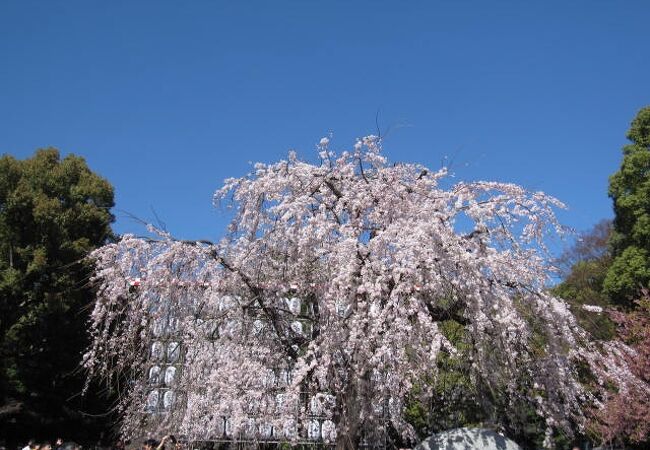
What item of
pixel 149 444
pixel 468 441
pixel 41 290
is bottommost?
pixel 468 441

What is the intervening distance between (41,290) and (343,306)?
9877 millimetres

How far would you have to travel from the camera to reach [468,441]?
598 cm

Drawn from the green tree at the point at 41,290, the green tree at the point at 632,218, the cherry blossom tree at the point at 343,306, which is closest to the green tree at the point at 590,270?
the green tree at the point at 632,218

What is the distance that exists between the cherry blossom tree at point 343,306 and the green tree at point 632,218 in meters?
9.28

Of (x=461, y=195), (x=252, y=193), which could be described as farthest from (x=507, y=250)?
(x=252, y=193)

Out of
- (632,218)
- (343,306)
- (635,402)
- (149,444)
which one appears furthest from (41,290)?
(632,218)

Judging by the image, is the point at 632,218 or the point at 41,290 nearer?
the point at 41,290

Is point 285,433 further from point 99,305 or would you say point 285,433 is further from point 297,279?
point 99,305

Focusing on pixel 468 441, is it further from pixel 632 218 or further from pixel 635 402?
pixel 632 218

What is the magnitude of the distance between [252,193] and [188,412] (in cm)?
258

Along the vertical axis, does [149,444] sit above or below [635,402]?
below

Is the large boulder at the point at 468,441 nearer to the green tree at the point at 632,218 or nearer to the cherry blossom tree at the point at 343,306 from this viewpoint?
the cherry blossom tree at the point at 343,306

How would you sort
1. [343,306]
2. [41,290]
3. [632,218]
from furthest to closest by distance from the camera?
[632,218], [41,290], [343,306]

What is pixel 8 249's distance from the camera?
42.4 ft
